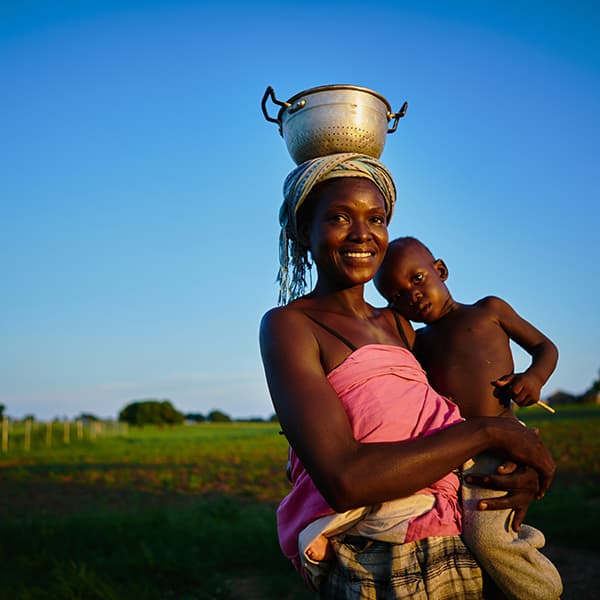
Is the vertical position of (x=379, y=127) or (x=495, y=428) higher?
(x=379, y=127)

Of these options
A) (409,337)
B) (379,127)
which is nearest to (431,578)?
(409,337)

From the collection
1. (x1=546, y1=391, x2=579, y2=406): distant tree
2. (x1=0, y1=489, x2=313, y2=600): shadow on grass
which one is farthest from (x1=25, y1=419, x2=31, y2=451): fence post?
(x1=546, y1=391, x2=579, y2=406): distant tree

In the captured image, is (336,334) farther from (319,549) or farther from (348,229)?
(319,549)

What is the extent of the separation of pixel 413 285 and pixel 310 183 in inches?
30.3

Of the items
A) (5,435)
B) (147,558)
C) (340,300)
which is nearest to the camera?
(340,300)

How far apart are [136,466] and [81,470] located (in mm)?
1927

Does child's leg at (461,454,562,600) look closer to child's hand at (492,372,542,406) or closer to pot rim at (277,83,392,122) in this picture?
child's hand at (492,372,542,406)

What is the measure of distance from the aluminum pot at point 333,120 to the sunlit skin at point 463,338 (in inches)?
23.0

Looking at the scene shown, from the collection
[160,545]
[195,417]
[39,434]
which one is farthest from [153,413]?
[160,545]

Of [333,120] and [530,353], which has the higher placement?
[333,120]

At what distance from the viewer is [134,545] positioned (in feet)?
24.3

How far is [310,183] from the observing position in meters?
2.02

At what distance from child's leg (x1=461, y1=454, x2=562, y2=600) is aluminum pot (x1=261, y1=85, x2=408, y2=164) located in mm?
1240

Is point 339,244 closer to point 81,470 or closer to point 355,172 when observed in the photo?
point 355,172
